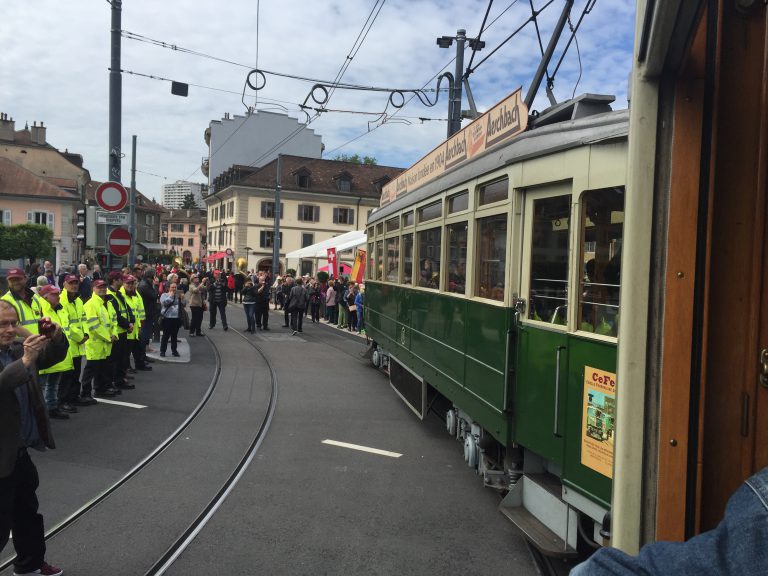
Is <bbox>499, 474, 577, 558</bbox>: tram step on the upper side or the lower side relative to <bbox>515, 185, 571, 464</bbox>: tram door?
lower

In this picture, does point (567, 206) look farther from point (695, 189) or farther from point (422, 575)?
point (695, 189)

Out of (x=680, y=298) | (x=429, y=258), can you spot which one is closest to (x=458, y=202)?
(x=429, y=258)

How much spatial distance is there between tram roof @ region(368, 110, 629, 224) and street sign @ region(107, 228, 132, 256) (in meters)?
7.52

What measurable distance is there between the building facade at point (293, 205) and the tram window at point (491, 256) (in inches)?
1806

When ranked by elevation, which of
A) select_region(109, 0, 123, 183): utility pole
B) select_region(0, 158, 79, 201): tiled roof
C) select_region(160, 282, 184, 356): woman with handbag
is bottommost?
select_region(160, 282, 184, 356): woman with handbag

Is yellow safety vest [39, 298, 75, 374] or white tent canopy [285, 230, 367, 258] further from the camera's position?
white tent canopy [285, 230, 367, 258]

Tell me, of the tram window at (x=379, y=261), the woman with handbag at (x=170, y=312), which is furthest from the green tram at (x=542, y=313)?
the woman with handbag at (x=170, y=312)

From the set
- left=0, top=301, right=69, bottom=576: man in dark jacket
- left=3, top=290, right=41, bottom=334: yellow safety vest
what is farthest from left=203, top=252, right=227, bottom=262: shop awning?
left=0, top=301, right=69, bottom=576: man in dark jacket

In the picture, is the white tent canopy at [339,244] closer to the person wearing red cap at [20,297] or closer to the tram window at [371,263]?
the tram window at [371,263]

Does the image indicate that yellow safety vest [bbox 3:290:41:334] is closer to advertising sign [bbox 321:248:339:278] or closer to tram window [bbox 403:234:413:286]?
tram window [bbox 403:234:413:286]

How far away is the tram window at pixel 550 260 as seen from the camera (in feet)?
13.8

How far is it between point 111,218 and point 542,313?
9.08m

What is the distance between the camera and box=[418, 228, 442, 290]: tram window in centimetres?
677

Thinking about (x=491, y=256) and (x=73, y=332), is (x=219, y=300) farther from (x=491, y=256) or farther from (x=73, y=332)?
(x=491, y=256)
